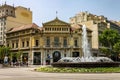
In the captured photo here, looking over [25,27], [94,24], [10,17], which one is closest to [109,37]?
[94,24]

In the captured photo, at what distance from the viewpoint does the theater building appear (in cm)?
7875

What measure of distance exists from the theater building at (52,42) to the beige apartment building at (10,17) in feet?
29.6

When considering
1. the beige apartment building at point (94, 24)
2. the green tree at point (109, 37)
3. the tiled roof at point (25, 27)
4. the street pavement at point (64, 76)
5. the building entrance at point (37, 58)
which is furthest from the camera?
the beige apartment building at point (94, 24)

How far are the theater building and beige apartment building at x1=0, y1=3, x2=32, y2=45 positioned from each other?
9028 millimetres

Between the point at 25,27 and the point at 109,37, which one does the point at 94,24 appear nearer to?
the point at 109,37

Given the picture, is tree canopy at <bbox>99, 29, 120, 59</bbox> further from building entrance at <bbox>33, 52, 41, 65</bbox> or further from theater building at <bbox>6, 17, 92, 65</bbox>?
building entrance at <bbox>33, 52, 41, 65</bbox>

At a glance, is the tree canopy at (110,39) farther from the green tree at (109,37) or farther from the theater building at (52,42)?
the theater building at (52,42)

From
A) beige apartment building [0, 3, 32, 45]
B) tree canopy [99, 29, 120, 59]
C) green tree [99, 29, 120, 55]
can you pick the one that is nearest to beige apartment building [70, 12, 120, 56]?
tree canopy [99, 29, 120, 59]

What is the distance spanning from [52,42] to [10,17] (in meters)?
17.7

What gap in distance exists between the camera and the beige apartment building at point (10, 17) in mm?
87662

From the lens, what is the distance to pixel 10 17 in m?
87.6

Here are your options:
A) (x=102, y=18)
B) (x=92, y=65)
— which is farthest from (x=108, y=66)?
(x=102, y=18)

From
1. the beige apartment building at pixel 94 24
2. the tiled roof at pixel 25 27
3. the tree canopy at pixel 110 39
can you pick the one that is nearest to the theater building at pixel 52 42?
the tiled roof at pixel 25 27

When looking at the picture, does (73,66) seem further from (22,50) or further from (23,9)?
(23,9)
